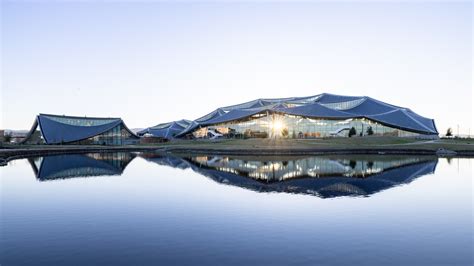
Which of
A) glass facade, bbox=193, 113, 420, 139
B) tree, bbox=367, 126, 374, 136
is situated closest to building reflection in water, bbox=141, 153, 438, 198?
tree, bbox=367, 126, 374, 136

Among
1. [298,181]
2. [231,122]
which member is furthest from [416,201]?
[231,122]

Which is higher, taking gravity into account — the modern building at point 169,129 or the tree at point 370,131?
the modern building at point 169,129

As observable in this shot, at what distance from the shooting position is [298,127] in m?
73.1

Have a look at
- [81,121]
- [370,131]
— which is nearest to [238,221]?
[370,131]

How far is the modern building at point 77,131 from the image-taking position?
71.0 m

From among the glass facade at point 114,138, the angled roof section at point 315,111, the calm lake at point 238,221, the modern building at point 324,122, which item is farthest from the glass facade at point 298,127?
the calm lake at point 238,221

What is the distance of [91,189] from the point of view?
20.6 metres

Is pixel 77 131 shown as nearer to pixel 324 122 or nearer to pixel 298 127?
pixel 298 127

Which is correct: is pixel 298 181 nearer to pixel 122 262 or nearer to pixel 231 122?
pixel 122 262

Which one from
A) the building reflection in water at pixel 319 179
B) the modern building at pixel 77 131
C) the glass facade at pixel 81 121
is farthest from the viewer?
the glass facade at pixel 81 121

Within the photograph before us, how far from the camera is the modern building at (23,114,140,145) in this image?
233ft

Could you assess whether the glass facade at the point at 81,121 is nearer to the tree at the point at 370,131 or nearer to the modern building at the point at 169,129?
the modern building at the point at 169,129

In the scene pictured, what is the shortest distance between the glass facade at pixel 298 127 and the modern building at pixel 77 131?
21731 mm

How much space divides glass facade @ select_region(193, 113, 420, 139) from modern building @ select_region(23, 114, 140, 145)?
71.3 ft
